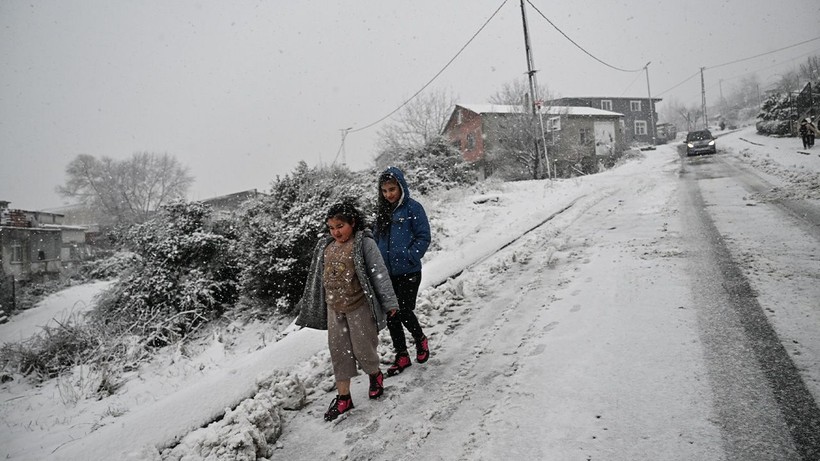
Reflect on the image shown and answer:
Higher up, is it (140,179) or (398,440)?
(140,179)

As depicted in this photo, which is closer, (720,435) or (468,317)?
(720,435)

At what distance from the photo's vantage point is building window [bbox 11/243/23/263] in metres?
27.6

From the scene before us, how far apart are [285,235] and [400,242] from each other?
6.79 m

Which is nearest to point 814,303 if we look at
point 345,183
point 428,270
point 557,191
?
point 428,270

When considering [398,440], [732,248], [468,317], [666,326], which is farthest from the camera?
[732,248]

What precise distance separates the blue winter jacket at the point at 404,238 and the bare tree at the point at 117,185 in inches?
2142

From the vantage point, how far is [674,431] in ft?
7.52

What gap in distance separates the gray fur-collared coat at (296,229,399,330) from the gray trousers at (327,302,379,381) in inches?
3.8

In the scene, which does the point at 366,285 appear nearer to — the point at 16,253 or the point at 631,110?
the point at 16,253

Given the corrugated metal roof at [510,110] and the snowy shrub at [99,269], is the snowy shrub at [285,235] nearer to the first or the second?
the snowy shrub at [99,269]

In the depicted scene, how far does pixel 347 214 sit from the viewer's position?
3.24 m

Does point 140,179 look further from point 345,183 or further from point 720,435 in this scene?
point 720,435

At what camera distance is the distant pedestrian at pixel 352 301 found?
3.16 meters

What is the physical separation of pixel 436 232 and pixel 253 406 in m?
8.12
